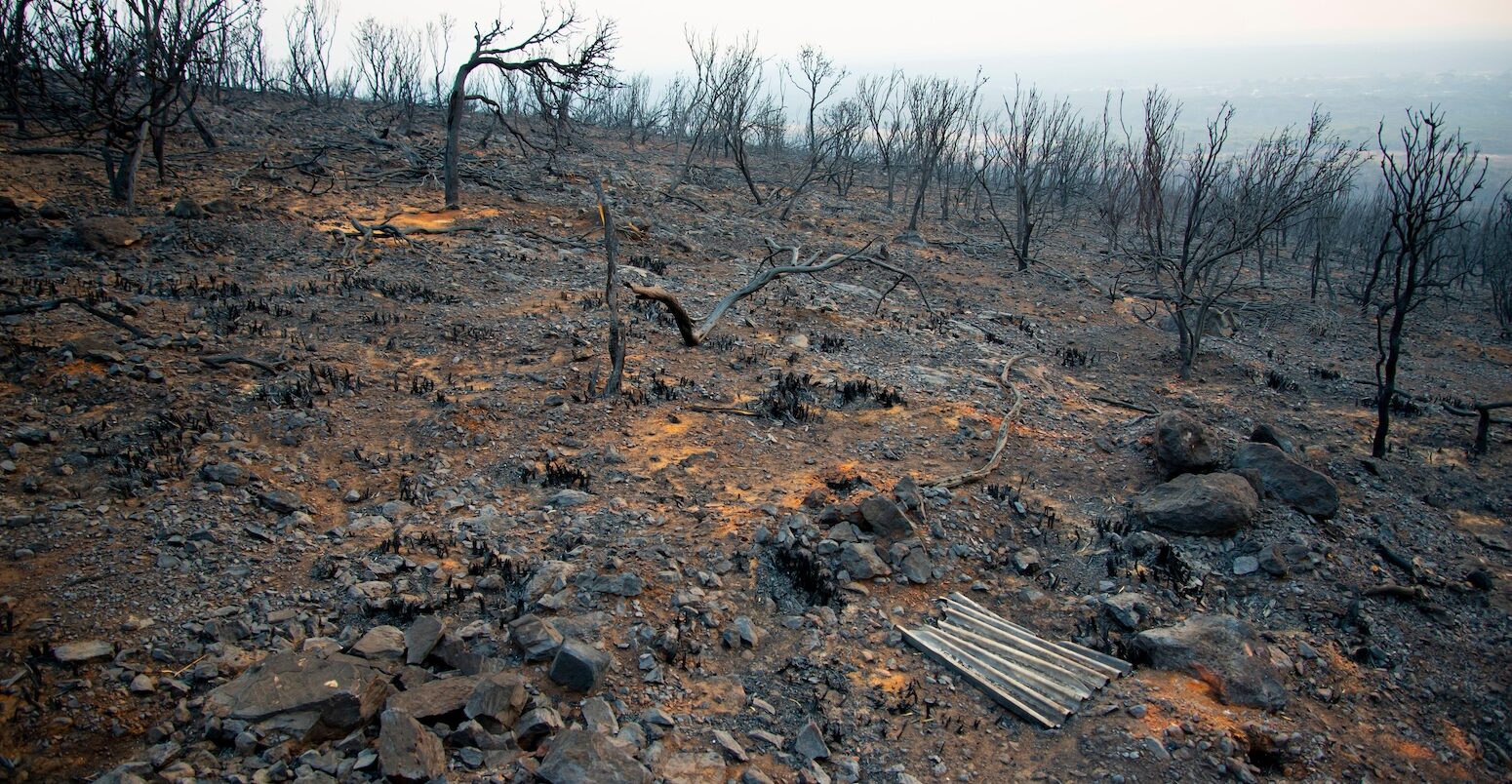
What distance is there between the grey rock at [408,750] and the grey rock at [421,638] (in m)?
0.62

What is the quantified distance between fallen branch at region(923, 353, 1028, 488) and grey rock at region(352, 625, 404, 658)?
4.68m

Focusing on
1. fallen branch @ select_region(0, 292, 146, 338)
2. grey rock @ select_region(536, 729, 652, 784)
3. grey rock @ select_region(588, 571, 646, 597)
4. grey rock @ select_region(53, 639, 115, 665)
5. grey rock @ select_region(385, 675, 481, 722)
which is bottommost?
grey rock @ select_region(536, 729, 652, 784)

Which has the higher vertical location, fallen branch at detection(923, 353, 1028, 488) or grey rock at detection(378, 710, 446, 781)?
fallen branch at detection(923, 353, 1028, 488)

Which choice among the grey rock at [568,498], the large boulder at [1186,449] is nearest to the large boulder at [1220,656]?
the large boulder at [1186,449]

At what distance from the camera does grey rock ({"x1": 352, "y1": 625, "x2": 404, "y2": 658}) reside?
4035 mm

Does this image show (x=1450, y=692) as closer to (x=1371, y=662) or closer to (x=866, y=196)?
(x=1371, y=662)

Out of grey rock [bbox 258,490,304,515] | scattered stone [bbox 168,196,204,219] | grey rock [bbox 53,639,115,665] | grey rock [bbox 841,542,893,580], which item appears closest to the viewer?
grey rock [bbox 53,639,115,665]

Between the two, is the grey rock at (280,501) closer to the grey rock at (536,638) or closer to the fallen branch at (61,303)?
the grey rock at (536,638)

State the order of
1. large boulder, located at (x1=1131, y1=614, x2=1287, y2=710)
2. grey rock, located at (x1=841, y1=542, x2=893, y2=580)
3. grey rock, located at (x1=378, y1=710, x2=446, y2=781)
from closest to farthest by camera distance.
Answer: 1. grey rock, located at (x1=378, y1=710, x2=446, y2=781)
2. large boulder, located at (x1=1131, y1=614, x2=1287, y2=710)
3. grey rock, located at (x1=841, y1=542, x2=893, y2=580)

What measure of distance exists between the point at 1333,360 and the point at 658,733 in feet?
51.6

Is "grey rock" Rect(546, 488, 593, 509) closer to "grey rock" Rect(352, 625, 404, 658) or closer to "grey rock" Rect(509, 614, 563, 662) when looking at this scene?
"grey rock" Rect(509, 614, 563, 662)

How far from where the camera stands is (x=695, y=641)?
4672 millimetres

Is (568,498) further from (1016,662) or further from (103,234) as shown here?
(103,234)

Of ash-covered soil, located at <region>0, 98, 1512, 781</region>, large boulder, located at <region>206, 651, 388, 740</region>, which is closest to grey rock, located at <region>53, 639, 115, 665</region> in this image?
ash-covered soil, located at <region>0, 98, 1512, 781</region>
